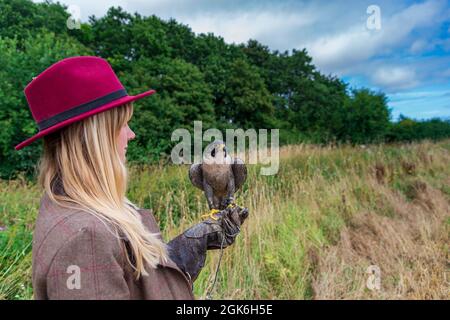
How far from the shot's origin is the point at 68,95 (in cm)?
102

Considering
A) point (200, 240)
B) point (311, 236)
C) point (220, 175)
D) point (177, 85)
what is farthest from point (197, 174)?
point (177, 85)

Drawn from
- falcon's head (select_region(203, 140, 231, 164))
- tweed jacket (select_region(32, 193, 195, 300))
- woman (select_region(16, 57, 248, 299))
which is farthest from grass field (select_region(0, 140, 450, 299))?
tweed jacket (select_region(32, 193, 195, 300))

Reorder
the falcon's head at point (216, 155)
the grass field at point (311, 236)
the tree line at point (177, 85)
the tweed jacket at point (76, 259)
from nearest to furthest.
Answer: the tweed jacket at point (76, 259)
the falcon's head at point (216, 155)
the grass field at point (311, 236)
the tree line at point (177, 85)

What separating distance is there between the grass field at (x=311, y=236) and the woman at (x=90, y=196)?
2.06 m

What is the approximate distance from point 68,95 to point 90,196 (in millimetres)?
308

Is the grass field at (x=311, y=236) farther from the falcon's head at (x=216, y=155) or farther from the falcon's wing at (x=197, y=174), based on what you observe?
the falcon's head at (x=216, y=155)

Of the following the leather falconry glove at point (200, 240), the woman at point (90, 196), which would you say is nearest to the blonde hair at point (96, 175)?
the woman at point (90, 196)

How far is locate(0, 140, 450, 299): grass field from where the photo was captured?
10.5 feet

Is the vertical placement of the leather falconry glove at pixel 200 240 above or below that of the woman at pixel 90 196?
below

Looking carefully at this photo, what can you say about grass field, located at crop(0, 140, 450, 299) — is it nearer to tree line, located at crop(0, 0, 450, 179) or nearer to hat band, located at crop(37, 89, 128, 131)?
hat band, located at crop(37, 89, 128, 131)

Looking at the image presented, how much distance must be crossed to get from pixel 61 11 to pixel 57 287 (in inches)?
662

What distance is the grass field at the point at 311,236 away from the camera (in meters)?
3.20

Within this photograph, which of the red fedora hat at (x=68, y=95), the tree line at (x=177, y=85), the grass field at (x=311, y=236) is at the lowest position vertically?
the grass field at (x=311, y=236)
